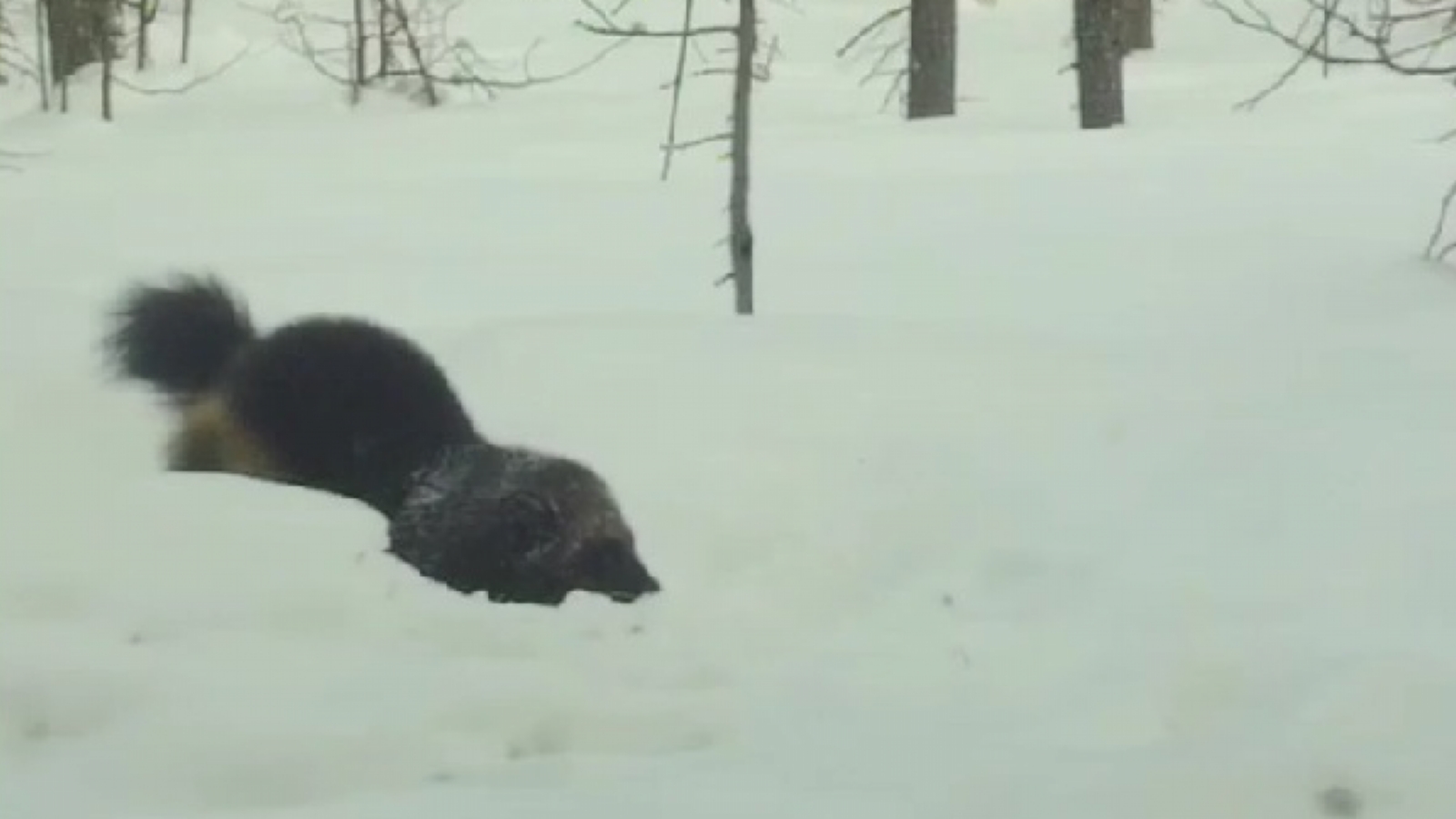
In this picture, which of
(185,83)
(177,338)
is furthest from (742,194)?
(185,83)

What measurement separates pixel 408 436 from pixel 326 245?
529 centimetres

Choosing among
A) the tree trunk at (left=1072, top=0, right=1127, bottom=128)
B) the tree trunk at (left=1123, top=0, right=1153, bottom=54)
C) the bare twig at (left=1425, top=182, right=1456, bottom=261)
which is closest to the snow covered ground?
the bare twig at (left=1425, top=182, right=1456, bottom=261)

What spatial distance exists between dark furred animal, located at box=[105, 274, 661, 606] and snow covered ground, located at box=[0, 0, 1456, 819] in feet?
0.67

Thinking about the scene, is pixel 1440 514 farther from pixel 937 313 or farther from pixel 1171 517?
pixel 937 313

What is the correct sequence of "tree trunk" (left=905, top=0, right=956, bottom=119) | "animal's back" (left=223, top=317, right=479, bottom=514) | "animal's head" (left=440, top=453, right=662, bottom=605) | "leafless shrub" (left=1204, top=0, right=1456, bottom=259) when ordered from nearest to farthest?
1. "animal's head" (left=440, top=453, right=662, bottom=605)
2. "animal's back" (left=223, top=317, right=479, bottom=514)
3. "leafless shrub" (left=1204, top=0, right=1456, bottom=259)
4. "tree trunk" (left=905, top=0, right=956, bottom=119)

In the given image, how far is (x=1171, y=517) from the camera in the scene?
550cm

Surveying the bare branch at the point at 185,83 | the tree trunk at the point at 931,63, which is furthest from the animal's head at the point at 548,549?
the bare branch at the point at 185,83

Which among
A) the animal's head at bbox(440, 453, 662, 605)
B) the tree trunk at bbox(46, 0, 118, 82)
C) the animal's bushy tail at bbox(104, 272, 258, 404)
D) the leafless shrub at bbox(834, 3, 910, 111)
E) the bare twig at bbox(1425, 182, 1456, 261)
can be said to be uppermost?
A: the animal's bushy tail at bbox(104, 272, 258, 404)

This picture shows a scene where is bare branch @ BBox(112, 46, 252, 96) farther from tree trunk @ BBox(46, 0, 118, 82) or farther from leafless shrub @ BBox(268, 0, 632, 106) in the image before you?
leafless shrub @ BBox(268, 0, 632, 106)

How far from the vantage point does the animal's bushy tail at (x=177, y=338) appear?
19.4ft

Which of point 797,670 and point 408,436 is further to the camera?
point 408,436

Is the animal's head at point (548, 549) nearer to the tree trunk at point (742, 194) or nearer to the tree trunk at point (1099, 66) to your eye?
the tree trunk at point (742, 194)

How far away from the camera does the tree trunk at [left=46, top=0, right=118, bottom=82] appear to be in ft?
62.5

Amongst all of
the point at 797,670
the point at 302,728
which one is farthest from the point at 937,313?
the point at 302,728
